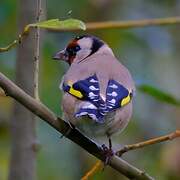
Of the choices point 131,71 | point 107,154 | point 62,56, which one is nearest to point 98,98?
point 107,154

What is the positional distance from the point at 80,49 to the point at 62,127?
1.47 metres

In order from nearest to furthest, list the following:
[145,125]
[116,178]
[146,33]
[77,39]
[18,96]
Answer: [18,96]
[77,39]
[116,178]
[145,125]
[146,33]

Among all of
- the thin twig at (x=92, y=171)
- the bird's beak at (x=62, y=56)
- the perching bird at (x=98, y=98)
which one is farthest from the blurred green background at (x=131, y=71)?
the thin twig at (x=92, y=171)

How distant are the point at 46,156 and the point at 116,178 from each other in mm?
461

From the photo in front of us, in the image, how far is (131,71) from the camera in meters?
4.68

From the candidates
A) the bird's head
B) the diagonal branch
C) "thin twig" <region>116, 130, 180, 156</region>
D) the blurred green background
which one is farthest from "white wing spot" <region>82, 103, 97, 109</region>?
the bird's head

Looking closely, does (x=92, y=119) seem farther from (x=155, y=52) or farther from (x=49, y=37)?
(x=155, y=52)

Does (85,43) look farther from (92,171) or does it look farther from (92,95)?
(92,171)

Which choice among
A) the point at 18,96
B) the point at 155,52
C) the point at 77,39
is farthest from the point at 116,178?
the point at 18,96

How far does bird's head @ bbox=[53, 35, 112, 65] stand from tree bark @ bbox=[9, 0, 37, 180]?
950 millimetres

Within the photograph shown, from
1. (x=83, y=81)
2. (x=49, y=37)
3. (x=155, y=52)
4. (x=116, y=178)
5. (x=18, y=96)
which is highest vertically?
(x=18, y=96)

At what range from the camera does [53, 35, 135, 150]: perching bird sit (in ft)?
9.29

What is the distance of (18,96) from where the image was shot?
2.18 m

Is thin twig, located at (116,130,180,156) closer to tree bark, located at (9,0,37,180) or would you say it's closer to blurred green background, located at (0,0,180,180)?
tree bark, located at (9,0,37,180)
